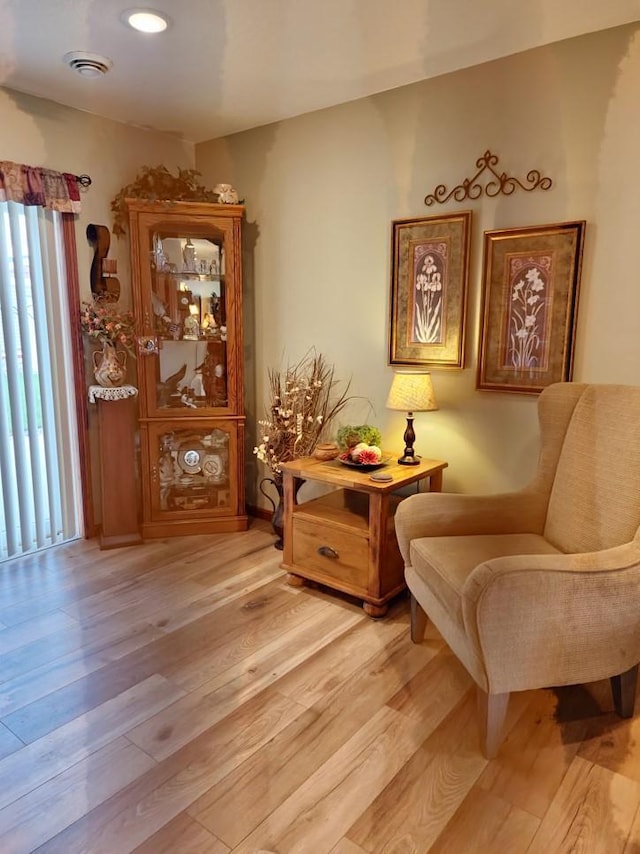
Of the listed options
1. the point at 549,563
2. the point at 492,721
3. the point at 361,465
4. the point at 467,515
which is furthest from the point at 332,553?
the point at 549,563

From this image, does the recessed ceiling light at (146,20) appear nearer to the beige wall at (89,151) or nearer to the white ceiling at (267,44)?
the white ceiling at (267,44)

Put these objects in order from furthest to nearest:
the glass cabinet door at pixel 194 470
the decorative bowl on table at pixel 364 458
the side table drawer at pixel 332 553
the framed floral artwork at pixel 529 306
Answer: the glass cabinet door at pixel 194 470
the decorative bowl on table at pixel 364 458
the side table drawer at pixel 332 553
the framed floral artwork at pixel 529 306

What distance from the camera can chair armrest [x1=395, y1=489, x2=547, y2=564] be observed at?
87.4 inches

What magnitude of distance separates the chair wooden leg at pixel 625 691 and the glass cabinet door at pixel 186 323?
8.10 ft

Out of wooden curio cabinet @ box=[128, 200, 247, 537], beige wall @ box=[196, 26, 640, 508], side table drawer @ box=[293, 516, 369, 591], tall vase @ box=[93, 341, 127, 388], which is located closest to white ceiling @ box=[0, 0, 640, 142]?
beige wall @ box=[196, 26, 640, 508]

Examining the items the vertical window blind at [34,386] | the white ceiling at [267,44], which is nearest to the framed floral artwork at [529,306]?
the white ceiling at [267,44]

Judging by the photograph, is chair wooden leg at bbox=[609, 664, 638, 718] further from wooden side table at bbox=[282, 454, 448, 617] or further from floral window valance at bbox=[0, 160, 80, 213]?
floral window valance at bbox=[0, 160, 80, 213]

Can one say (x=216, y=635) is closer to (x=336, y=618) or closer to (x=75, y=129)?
(x=336, y=618)

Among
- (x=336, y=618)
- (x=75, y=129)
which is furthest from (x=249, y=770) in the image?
(x=75, y=129)

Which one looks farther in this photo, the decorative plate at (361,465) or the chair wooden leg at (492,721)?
the decorative plate at (361,465)

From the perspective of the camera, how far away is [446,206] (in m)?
2.76

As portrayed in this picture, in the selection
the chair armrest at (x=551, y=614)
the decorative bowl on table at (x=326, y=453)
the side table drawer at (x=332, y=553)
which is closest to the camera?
the chair armrest at (x=551, y=614)

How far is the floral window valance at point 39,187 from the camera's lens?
285 centimetres

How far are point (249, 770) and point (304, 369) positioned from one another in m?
2.26
